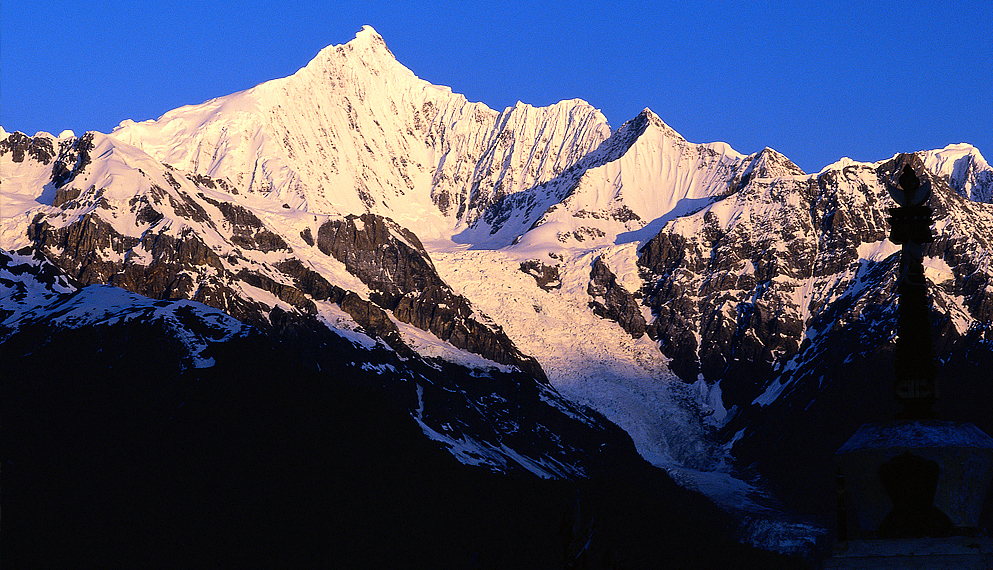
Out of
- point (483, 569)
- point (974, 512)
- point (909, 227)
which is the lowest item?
point (483, 569)

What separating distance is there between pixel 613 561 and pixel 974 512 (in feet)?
8.48

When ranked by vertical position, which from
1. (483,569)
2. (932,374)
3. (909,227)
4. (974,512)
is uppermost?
(909,227)

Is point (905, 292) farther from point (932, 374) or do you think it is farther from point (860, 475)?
point (860, 475)

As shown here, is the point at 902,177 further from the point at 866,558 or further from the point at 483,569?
the point at 483,569

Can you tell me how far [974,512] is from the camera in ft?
35.0

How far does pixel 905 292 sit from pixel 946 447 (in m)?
1.18

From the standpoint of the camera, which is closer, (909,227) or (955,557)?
(955,557)

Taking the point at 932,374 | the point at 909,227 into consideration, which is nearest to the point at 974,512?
the point at 932,374

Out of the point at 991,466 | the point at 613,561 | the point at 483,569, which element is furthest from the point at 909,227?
the point at 483,569

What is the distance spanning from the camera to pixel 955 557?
10.5 metres

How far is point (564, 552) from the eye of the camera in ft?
35.5

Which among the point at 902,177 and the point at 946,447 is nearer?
the point at 946,447

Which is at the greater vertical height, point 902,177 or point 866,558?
point 902,177

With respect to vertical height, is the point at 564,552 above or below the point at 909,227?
below
